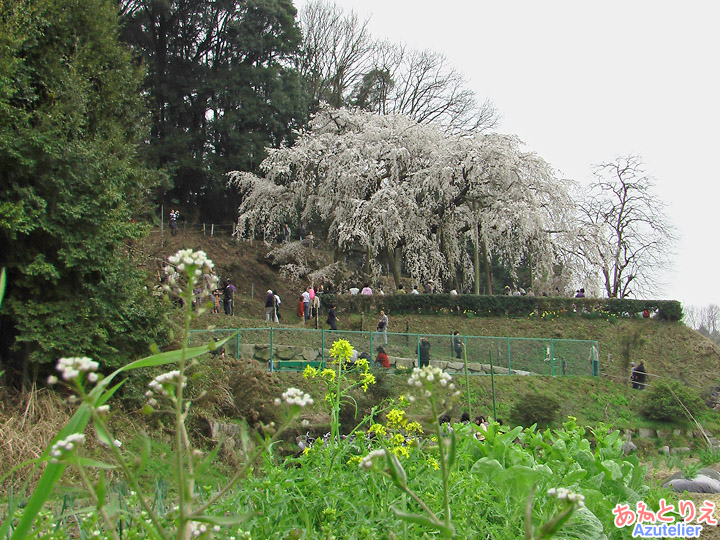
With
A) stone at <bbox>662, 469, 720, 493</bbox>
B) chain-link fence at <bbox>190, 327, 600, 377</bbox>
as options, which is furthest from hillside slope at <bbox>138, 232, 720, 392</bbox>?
stone at <bbox>662, 469, 720, 493</bbox>

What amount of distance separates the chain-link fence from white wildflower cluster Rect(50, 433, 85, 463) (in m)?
11.9

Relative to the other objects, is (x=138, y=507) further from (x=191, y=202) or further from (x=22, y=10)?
(x=191, y=202)

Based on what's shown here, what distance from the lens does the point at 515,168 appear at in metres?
25.5

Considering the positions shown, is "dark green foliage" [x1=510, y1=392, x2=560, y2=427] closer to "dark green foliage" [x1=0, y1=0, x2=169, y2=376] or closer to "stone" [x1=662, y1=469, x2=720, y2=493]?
"stone" [x1=662, y1=469, x2=720, y2=493]

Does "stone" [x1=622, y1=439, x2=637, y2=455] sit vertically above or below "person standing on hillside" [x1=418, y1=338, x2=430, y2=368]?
below

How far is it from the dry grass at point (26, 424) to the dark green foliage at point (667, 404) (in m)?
13.9

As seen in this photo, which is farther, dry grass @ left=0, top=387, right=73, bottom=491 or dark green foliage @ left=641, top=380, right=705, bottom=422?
dark green foliage @ left=641, top=380, right=705, bottom=422

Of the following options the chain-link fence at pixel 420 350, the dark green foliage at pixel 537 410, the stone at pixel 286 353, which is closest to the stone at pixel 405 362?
the chain-link fence at pixel 420 350

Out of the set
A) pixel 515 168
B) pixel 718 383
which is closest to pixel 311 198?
pixel 515 168

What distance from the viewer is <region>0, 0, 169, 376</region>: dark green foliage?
711 centimetres

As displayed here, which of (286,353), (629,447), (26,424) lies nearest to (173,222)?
(286,353)

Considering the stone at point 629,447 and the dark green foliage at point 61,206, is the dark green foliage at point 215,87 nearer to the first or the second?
the stone at point 629,447

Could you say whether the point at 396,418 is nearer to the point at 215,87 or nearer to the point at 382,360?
the point at 382,360

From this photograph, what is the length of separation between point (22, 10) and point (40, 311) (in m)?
3.57
